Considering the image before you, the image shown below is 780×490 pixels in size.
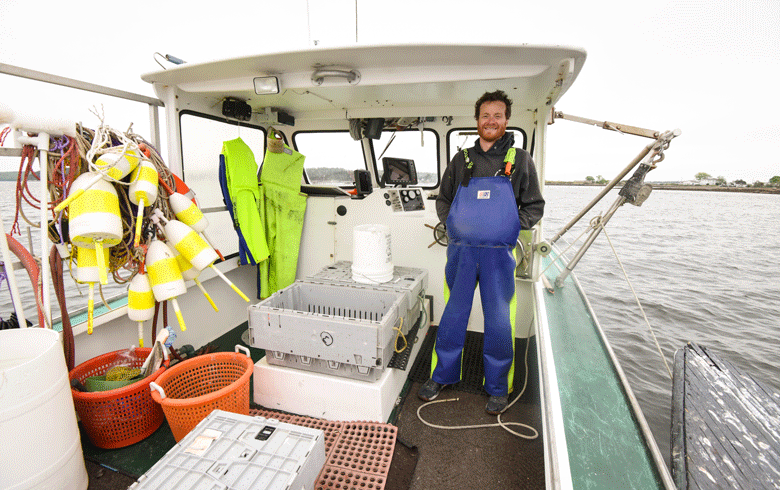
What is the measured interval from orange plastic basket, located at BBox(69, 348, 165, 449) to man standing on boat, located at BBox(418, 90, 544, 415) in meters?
1.54

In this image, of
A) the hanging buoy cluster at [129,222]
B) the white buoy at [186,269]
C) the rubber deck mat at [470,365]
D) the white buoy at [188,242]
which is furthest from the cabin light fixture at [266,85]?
the rubber deck mat at [470,365]

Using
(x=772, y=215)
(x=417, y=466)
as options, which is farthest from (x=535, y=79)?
(x=772, y=215)

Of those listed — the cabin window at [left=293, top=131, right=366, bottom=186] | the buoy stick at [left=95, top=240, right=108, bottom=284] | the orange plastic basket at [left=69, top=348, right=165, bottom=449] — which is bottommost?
the orange plastic basket at [left=69, top=348, right=165, bottom=449]

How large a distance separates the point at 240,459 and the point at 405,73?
2042 mm

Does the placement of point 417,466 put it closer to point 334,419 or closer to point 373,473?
point 373,473

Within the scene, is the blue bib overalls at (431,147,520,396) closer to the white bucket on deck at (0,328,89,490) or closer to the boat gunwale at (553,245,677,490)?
the boat gunwale at (553,245,677,490)

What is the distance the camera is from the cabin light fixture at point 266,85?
2.20 metres

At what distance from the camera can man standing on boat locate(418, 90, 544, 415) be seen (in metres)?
2.05

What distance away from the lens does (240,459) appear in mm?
1211

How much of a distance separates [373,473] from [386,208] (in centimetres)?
214

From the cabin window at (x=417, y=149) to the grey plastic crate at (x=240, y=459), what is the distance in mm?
2697

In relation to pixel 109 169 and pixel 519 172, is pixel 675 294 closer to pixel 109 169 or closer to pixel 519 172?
pixel 519 172

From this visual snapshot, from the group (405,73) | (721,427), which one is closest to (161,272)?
(405,73)

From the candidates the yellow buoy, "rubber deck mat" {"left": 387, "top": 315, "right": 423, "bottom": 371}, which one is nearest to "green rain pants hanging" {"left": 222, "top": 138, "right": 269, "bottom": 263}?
the yellow buoy
